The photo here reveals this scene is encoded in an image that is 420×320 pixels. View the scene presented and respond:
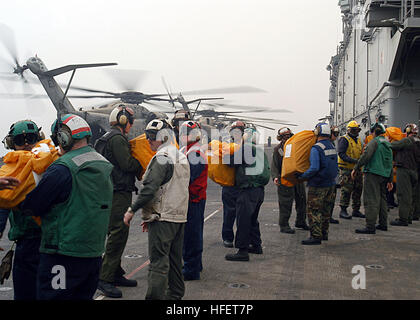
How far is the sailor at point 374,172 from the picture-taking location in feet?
27.7

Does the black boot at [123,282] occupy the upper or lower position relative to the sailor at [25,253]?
lower

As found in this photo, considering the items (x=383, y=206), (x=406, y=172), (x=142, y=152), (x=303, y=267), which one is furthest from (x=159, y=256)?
(x=406, y=172)

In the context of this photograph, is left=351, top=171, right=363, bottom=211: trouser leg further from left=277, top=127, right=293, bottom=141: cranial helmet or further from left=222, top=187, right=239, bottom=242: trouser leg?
left=222, top=187, right=239, bottom=242: trouser leg

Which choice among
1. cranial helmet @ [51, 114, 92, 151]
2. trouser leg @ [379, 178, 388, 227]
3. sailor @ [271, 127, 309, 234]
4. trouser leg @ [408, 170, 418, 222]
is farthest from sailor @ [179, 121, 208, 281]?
trouser leg @ [408, 170, 418, 222]

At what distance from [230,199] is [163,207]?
300cm

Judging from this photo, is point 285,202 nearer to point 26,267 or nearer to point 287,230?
point 287,230

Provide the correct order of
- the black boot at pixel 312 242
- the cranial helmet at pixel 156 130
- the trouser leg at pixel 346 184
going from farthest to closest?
1. the trouser leg at pixel 346 184
2. the black boot at pixel 312 242
3. the cranial helmet at pixel 156 130

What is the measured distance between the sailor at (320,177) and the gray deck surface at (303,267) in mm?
362

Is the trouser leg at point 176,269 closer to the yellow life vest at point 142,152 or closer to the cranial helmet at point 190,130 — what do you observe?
the yellow life vest at point 142,152

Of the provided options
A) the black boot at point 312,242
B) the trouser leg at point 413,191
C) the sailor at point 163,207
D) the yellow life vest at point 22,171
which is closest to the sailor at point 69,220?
the yellow life vest at point 22,171

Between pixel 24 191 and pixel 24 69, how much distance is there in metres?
21.8

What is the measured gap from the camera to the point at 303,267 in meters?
6.30
